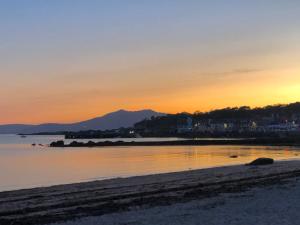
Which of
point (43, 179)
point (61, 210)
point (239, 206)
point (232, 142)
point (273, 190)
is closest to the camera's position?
point (239, 206)

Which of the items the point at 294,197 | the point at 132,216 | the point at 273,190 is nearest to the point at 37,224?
the point at 132,216

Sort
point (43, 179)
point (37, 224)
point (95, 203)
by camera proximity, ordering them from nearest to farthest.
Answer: point (37, 224)
point (95, 203)
point (43, 179)

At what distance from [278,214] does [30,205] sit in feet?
25.7

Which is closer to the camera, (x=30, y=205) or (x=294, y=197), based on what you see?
(x=294, y=197)

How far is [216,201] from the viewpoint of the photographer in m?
13.9

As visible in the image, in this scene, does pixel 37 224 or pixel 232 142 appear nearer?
pixel 37 224

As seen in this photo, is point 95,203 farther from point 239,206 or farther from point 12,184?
point 12,184

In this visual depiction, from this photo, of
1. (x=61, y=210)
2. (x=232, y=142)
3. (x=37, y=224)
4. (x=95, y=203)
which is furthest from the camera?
(x=232, y=142)

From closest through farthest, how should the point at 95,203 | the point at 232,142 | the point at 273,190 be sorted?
the point at 95,203 < the point at 273,190 < the point at 232,142

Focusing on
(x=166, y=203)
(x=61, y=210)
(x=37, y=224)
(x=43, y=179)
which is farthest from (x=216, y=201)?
(x=43, y=179)

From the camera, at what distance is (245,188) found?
17516mm

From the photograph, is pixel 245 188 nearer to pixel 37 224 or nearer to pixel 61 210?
pixel 61 210

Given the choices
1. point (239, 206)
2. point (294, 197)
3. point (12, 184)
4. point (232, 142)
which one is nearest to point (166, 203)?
point (239, 206)

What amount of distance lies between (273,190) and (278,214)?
521 centimetres
